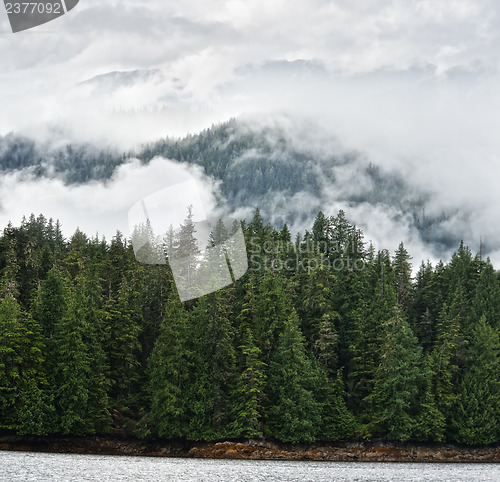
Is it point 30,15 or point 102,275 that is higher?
point 30,15

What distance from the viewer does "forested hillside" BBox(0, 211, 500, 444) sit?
7006cm

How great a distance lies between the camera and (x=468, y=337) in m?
84.6

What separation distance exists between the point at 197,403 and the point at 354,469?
60.4 feet

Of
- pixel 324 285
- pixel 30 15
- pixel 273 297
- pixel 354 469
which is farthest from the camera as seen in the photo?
pixel 324 285

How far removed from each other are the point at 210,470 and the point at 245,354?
23.4 metres

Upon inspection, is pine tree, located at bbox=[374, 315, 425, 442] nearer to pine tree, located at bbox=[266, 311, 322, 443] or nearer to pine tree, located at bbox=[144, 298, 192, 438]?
pine tree, located at bbox=[266, 311, 322, 443]

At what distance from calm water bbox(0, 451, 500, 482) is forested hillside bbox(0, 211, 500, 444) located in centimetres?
695

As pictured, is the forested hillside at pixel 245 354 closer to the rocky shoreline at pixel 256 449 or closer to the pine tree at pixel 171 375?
the pine tree at pixel 171 375

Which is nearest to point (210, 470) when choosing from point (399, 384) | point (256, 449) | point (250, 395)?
point (256, 449)

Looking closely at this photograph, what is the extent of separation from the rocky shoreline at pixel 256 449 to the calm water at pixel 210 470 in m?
4.55

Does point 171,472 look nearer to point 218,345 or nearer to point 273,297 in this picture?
point 218,345

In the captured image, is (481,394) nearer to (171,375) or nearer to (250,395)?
(250,395)

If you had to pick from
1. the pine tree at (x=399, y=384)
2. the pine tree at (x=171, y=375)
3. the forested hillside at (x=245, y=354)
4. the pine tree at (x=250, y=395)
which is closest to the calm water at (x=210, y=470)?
the pine tree at (x=250, y=395)

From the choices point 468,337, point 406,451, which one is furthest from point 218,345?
point 468,337
